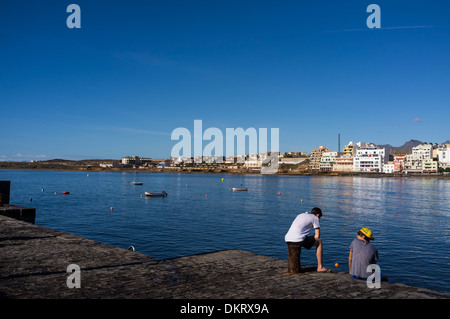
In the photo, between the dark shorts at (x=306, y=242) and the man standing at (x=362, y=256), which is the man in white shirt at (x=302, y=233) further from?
the man standing at (x=362, y=256)

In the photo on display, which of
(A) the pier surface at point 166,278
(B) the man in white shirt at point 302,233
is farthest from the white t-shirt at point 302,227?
(A) the pier surface at point 166,278

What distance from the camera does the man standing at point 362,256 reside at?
29.6 ft

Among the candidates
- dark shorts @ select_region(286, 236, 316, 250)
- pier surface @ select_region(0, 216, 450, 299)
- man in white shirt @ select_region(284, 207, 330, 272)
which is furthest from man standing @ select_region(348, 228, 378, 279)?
dark shorts @ select_region(286, 236, 316, 250)

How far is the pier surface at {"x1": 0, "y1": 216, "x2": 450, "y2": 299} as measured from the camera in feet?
25.8

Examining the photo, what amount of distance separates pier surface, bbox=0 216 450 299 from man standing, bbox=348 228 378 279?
0.85 ft

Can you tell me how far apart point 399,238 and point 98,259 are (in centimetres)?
2661

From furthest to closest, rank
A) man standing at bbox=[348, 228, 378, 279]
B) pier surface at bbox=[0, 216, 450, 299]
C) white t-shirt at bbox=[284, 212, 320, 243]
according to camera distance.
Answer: white t-shirt at bbox=[284, 212, 320, 243] < man standing at bbox=[348, 228, 378, 279] < pier surface at bbox=[0, 216, 450, 299]

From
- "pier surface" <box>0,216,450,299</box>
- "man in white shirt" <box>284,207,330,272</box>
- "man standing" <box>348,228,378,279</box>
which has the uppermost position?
"man in white shirt" <box>284,207,330,272</box>

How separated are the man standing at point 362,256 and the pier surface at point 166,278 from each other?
259mm

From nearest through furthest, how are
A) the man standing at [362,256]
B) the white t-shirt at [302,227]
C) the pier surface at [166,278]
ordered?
1. the pier surface at [166,278]
2. the man standing at [362,256]
3. the white t-shirt at [302,227]

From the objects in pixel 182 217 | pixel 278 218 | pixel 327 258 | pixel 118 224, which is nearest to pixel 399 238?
pixel 327 258

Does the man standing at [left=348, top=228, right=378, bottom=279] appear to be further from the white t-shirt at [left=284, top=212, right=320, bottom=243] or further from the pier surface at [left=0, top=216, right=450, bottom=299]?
the white t-shirt at [left=284, top=212, right=320, bottom=243]

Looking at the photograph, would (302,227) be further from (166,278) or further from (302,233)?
(166,278)

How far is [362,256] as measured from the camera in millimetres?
9148
